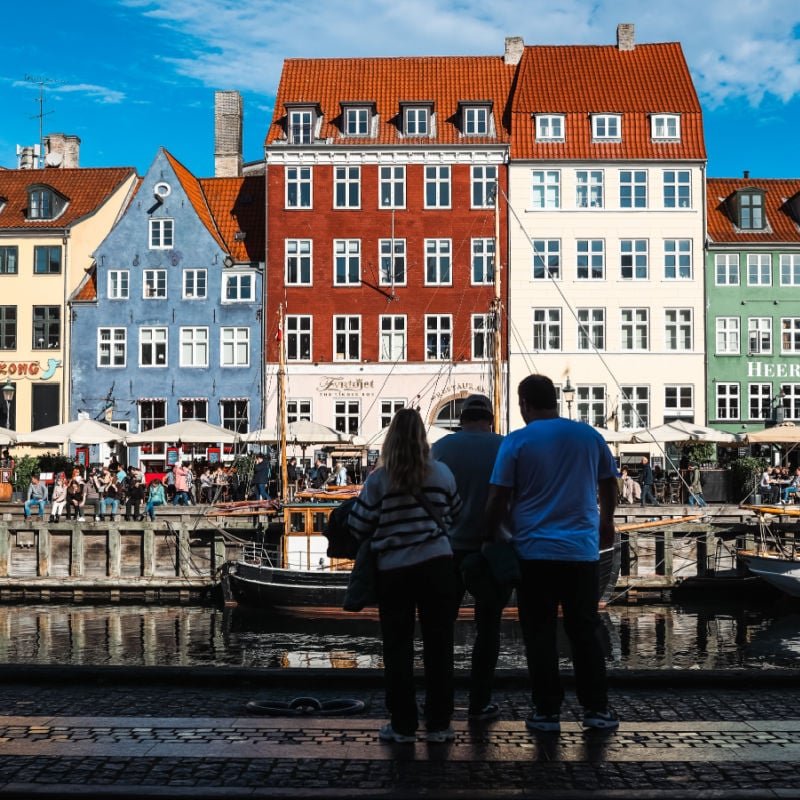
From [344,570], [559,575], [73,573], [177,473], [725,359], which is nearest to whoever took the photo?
[559,575]

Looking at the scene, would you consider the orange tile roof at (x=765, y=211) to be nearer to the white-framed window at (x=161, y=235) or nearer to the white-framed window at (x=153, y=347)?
the white-framed window at (x=161, y=235)

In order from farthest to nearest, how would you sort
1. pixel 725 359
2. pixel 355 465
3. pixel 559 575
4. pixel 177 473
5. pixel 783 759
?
pixel 725 359, pixel 355 465, pixel 177 473, pixel 559 575, pixel 783 759

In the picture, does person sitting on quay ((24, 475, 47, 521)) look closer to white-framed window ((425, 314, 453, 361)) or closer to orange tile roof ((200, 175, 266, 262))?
orange tile roof ((200, 175, 266, 262))

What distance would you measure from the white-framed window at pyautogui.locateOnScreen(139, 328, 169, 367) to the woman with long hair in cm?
3719

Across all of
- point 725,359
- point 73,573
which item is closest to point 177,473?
point 73,573

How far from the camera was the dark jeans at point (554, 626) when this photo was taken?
21.5 ft

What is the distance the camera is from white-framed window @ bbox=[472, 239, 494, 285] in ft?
139

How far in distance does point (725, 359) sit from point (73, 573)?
23.6 metres

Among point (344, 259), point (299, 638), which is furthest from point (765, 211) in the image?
point (299, 638)

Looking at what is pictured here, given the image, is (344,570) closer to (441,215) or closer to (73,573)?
(73,573)

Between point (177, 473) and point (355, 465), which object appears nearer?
point (177, 473)

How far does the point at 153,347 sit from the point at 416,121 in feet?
40.3

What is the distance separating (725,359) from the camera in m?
41.7

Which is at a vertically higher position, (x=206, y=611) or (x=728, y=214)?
(x=728, y=214)
